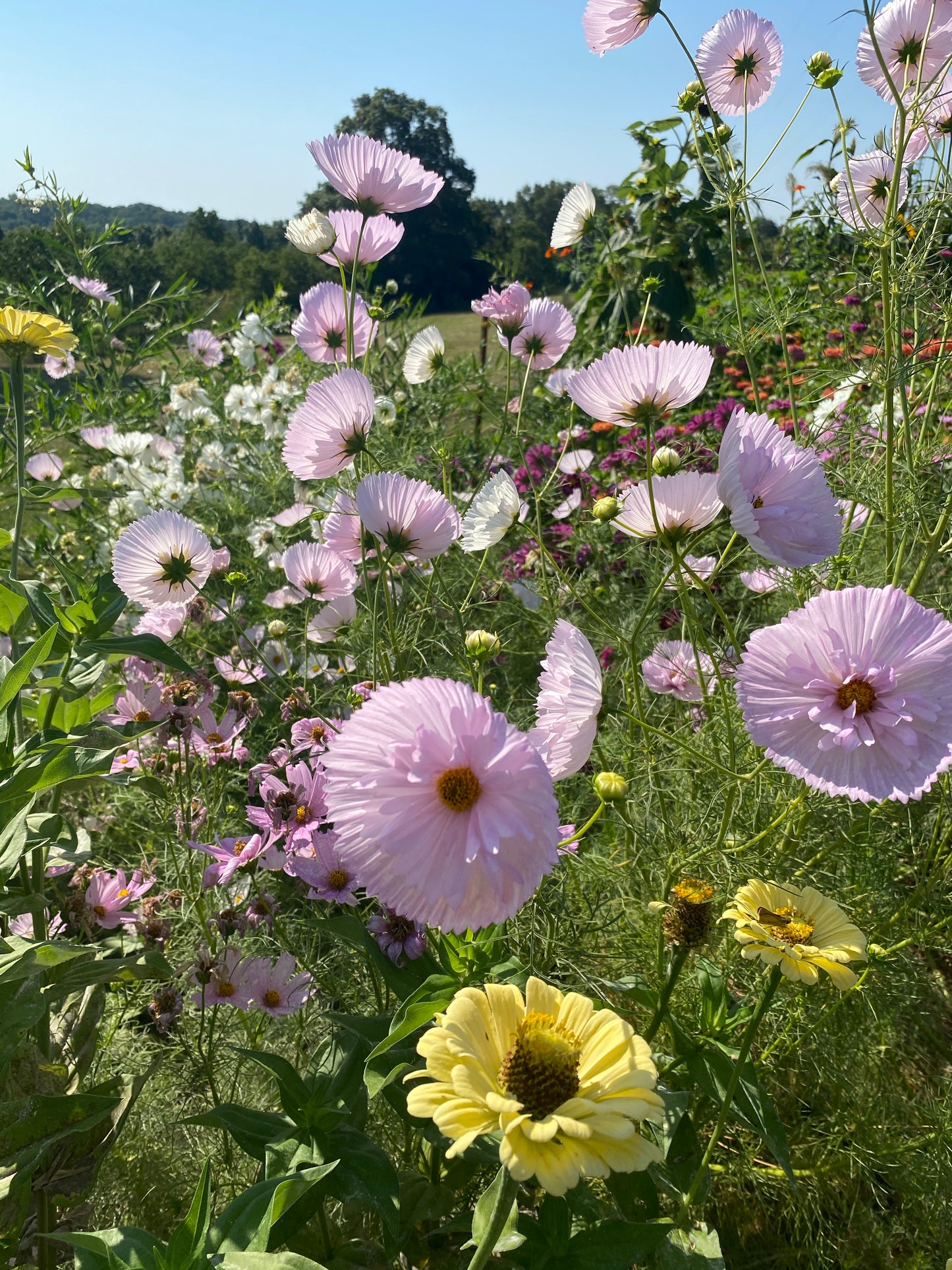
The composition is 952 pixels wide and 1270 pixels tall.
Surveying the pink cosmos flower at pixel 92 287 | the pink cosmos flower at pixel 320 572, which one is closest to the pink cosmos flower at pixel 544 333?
the pink cosmos flower at pixel 320 572

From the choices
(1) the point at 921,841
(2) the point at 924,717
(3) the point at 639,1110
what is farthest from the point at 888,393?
(3) the point at 639,1110

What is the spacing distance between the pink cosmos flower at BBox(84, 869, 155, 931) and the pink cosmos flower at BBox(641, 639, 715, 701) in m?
0.72

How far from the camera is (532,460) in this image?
95.7 inches

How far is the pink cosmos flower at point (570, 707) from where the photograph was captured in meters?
0.72

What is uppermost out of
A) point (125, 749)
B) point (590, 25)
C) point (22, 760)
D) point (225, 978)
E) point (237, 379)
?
point (590, 25)

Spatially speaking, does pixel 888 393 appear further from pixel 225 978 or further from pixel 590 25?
pixel 225 978

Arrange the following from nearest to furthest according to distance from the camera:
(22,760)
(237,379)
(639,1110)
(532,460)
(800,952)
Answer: (639,1110) → (800,952) → (22,760) → (532,460) → (237,379)

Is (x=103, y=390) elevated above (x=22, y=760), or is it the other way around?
(x=103, y=390)

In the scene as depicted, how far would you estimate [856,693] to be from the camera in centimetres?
62

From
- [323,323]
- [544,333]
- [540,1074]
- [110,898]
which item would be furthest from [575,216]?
[540,1074]

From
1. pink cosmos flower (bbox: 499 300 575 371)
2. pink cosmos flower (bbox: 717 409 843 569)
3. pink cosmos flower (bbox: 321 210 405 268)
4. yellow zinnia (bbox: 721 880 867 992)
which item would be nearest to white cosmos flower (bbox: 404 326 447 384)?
pink cosmos flower (bbox: 499 300 575 371)

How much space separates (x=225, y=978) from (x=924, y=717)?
748 mm

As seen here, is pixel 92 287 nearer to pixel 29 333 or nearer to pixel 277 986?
pixel 29 333

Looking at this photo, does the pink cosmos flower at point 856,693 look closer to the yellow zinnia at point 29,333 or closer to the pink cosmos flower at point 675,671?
the pink cosmos flower at point 675,671
